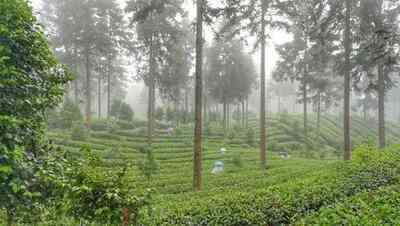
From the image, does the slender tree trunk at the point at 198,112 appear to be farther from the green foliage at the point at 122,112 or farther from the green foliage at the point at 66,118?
the green foliage at the point at 122,112

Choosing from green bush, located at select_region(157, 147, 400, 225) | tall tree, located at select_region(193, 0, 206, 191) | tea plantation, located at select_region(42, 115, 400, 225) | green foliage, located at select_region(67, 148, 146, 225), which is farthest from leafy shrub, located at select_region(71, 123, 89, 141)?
green foliage, located at select_region(67, 148, 146, 225)

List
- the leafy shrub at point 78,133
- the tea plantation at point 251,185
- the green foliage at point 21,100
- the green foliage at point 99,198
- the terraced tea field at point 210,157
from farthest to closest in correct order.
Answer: the leafy shrub at point 78,133, the terraced tea field at point 210,157, the tea plantation at point 251,185, the green foliage at point 99,198, the green foliage at point 21,100

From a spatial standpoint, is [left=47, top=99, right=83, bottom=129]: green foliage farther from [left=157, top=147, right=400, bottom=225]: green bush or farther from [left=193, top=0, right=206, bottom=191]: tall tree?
[left=157, top=147, right=400, bottom=225]: green bush

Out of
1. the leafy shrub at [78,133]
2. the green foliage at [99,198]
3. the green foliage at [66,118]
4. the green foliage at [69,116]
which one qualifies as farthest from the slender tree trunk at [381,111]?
the green foliage at [69,116]

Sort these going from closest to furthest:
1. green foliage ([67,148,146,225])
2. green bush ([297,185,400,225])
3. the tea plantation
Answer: green foliage ([67,148,146,225])
green bush ([297,185,400,225])
the tea plantation

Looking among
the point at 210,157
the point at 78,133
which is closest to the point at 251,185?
the point at 210,157

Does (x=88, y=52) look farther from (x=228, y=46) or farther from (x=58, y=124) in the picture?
(x=228, y=46)

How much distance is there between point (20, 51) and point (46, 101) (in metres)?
0.76

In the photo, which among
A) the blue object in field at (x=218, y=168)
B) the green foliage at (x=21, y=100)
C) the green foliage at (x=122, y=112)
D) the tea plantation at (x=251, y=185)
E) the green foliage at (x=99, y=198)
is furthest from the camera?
the green foliage at (x=122, y=112)

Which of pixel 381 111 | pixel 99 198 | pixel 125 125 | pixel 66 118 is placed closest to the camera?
pixel 99 198

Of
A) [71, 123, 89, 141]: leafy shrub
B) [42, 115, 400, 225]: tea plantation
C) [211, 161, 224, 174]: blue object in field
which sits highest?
[71, 123, 89, 141]: leafy shrub

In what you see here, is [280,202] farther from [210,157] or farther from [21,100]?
[210,157]

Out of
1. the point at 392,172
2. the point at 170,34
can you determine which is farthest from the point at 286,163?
the point at 170,34

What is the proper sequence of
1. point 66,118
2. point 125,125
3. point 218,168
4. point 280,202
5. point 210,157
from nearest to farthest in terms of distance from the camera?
point 280,202 → point 218,168 → point 210,157 → point 66,118 → point 125,125
